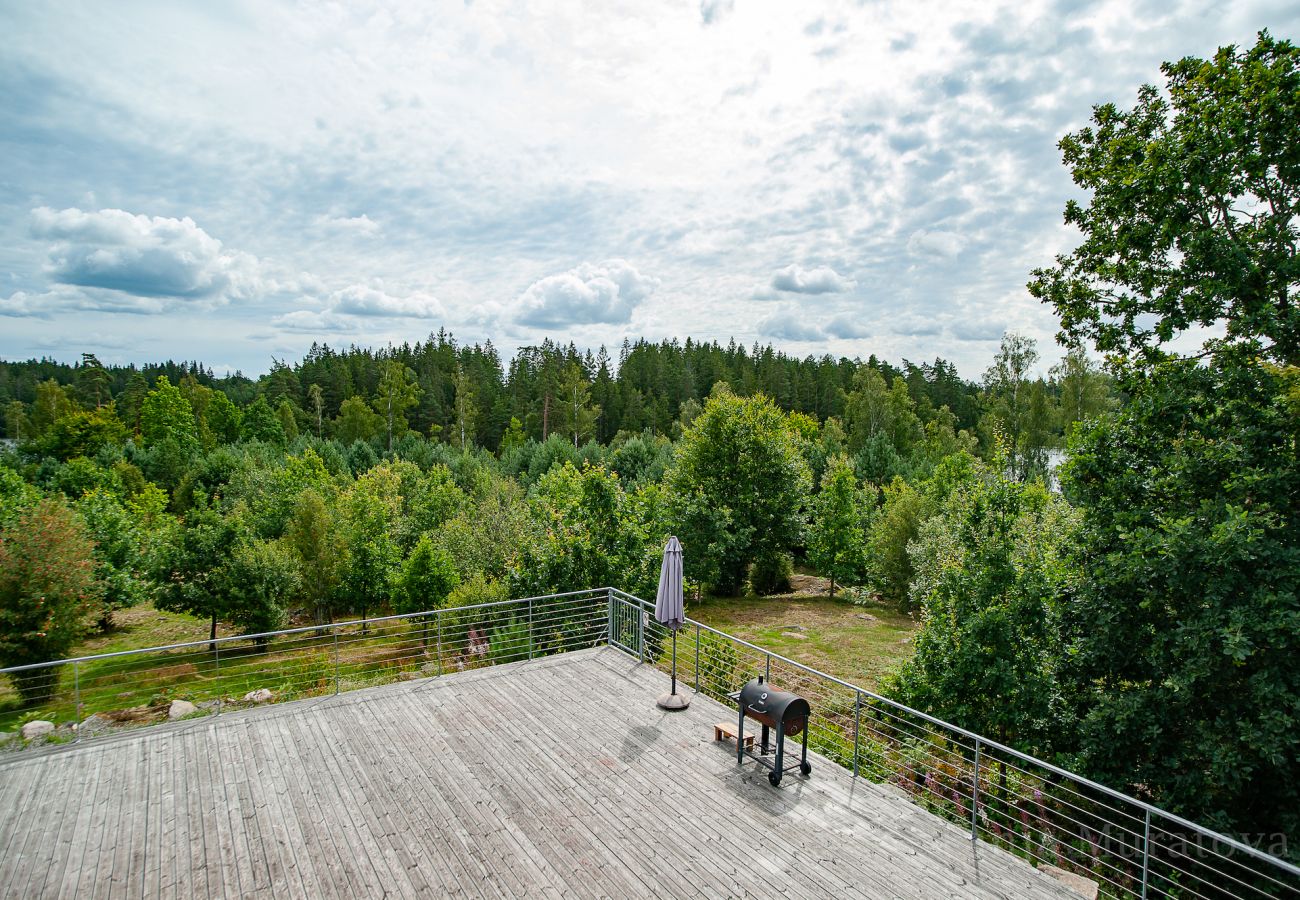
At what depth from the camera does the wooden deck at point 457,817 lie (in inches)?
226

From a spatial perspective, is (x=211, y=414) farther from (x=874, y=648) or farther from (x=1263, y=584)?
(x=1263, y=584)

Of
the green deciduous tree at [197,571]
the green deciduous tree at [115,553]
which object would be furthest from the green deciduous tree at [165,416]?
the green deciduous tree at [197,571]

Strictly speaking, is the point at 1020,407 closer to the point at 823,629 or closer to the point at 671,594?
the point at 823,629

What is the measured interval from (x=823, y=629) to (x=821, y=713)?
10406mm

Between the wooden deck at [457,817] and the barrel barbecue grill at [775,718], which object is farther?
the barrel barbecue grill at [775,718]

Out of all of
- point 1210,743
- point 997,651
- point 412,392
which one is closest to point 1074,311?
point 997,651

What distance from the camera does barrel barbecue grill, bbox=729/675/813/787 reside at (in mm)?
7129

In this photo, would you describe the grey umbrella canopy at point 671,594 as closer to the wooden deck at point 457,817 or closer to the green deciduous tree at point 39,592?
the wooden deck at point 457,817

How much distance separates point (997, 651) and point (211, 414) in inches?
2689

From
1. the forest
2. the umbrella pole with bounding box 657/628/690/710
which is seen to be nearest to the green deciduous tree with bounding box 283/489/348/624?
the forest

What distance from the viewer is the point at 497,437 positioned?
6781cm

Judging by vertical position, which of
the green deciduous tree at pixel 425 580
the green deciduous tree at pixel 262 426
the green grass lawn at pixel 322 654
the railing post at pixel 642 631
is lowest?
the green grass lawn at pixel 322 654

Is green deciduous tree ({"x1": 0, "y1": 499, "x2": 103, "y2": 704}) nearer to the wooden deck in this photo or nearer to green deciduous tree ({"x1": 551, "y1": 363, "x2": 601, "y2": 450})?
the wooden deck

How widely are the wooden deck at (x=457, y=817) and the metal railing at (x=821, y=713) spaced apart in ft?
2.68
